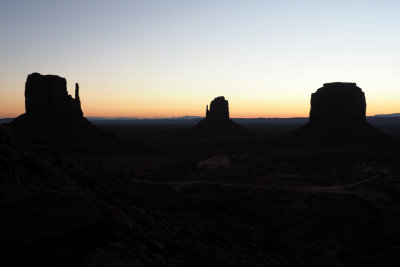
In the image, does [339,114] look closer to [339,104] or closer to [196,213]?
[339,104]

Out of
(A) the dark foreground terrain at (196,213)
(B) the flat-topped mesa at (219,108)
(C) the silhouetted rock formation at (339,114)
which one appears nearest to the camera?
(A) the dark foreground terrain at (196,213)

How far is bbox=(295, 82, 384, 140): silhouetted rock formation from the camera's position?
60531 mm

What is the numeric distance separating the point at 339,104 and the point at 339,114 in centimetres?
232

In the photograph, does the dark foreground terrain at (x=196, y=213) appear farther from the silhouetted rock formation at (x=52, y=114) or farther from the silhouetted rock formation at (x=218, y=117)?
the silhouetted rock formation at (x=218, y=117)

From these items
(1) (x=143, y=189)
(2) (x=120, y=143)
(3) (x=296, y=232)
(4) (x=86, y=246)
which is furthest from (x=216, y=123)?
(4) (x=86, y=246)

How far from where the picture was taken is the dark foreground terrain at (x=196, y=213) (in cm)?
746

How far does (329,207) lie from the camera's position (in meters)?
20.6

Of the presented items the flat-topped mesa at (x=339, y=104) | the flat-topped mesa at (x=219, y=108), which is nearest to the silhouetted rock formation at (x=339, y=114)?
the flat-topped mesa at (x=339, y=104)

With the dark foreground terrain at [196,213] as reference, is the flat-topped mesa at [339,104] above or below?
above

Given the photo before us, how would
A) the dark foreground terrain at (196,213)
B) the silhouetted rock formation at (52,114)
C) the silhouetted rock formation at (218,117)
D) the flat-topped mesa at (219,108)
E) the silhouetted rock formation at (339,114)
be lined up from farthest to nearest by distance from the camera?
the flat-topped mesa at (219,108) < the silhouetted rock formation at (218,117) < the silhouetted rock formation at (339,114) < the silhouetted rock formation at (52,114) < the dark foreground terrain at (196,213)

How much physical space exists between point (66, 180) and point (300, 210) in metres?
16.4

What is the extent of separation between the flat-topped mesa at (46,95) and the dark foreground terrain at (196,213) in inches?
1035

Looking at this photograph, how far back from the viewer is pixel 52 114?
2295 inches

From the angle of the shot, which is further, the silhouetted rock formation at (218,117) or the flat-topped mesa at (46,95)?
the silhouetted rock formation at (218,117)
